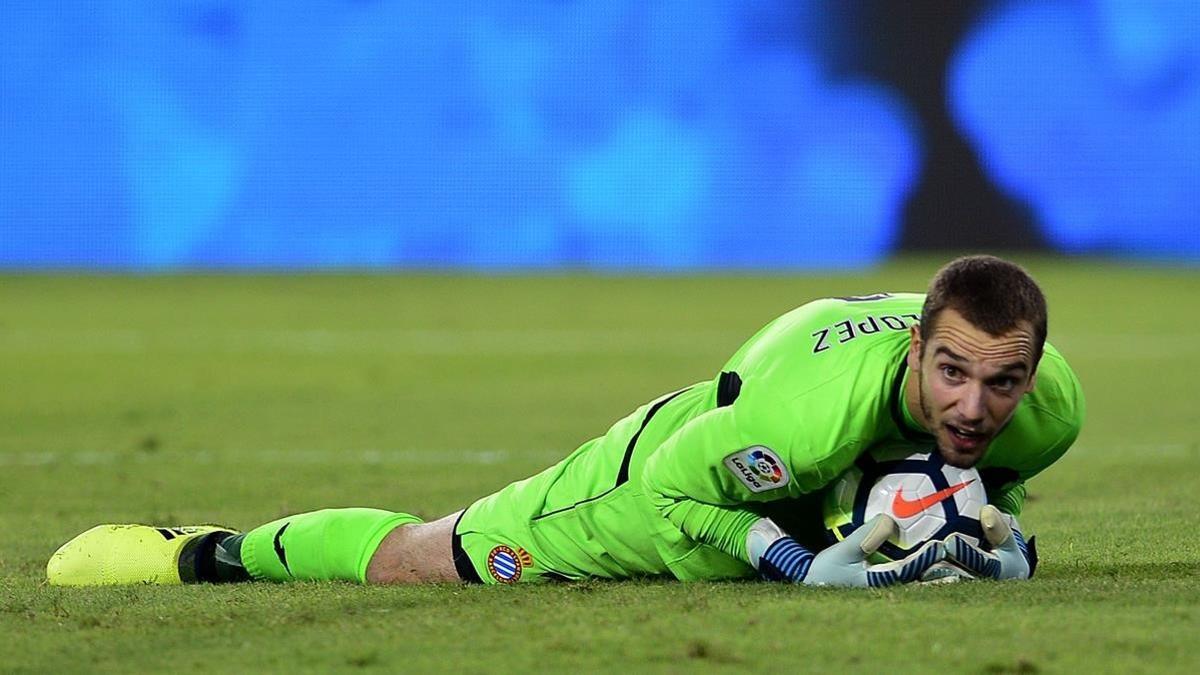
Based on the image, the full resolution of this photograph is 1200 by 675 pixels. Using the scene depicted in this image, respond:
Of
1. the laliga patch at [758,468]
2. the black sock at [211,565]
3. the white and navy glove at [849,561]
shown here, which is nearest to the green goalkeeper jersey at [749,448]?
the laliga patch at [758,468]

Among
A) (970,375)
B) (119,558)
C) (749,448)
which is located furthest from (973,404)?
(119,558)

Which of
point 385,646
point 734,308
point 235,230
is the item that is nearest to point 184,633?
point 385,646

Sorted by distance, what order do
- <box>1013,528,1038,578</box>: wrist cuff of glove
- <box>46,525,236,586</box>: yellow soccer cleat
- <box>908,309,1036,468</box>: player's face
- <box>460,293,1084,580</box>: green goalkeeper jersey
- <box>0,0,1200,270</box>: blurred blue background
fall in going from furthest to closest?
<box>0,0,1200,270</box>: blurred blue background < <box>46,525,236,586</box>: yellow soccer cleat < <box>1013,528,1038,578</box>: wrist cuff of glove < <box>460,293,1084,580</box>: green goalkeeper jersey < <box>908,309,1036,468</box>: player's face

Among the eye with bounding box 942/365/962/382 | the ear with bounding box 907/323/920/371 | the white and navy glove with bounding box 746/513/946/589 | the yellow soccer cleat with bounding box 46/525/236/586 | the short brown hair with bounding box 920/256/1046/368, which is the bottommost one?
the white and navy glove with bounding box 746/513/946/589

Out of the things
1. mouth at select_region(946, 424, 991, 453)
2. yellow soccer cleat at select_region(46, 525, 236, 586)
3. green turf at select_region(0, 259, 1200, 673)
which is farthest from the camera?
yellow soccer cleat at select_region(46, 525, 236, 586)

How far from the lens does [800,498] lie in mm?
4543

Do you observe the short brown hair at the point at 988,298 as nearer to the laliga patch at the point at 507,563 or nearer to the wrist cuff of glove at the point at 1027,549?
the wrist cuff of glove at the point at 1027,549

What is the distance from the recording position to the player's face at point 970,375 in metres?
3.91

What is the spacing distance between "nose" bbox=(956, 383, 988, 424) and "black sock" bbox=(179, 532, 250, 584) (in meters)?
2.16

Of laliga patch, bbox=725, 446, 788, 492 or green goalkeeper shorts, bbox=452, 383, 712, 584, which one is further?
green goalkeeper shorts, bbox=452, 383, 712, 584

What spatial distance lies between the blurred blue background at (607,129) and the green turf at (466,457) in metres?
0.60


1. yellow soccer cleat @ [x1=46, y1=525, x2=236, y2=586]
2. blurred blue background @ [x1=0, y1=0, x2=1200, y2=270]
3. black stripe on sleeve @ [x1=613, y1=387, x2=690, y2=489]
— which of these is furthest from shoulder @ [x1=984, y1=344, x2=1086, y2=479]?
blurred blue background @ [x1=0, y1=0, x2=1200, y2=270]

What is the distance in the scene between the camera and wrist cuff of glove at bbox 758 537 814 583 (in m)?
4.32

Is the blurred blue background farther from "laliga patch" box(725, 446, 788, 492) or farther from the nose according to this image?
the nose
